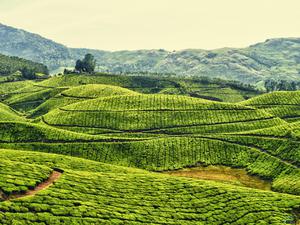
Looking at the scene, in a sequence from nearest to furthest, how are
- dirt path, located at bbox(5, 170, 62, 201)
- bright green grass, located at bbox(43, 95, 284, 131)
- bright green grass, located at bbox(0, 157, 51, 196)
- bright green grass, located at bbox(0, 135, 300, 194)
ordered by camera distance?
1. dirt path, located at bbox(5, 170, 62, 201)
2. bright green grass, located at bbox(0, 157, 51, 196)
3. bright green grass, located at bbox(0, 135, 300, 194)
4. bright green grass, located at bbox(43, 95, 284, 131)

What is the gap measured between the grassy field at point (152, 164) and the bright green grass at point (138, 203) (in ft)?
0.73

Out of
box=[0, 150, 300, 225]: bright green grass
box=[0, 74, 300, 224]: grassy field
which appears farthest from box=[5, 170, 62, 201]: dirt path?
box=[0, 150, 300, 225]: bright green grass

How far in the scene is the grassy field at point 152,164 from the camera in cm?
7031

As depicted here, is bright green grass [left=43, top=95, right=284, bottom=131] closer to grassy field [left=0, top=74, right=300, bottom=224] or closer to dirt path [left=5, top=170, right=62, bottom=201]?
grassy field [left=0, top=74, right=300, bottom=224]

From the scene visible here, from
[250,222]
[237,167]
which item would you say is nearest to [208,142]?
[237,167]

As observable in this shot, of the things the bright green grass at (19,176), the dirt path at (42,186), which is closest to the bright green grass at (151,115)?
the dirt path at (42,186)

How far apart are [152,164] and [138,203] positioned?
1942 inches

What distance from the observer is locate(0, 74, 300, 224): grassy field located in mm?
70312

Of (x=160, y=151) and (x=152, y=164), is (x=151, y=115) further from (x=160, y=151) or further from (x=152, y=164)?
(x=152, y=164)

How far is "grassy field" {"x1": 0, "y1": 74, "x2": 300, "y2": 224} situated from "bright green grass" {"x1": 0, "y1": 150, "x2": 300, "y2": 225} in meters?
0.22

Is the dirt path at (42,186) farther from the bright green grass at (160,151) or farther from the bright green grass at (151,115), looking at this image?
the bright green grass at (151,115)

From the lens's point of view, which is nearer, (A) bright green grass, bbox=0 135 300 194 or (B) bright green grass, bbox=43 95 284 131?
(A) bright green grass, bbox=0 135 300 194

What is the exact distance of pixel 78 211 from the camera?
216 feet

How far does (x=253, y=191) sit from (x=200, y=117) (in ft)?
274
